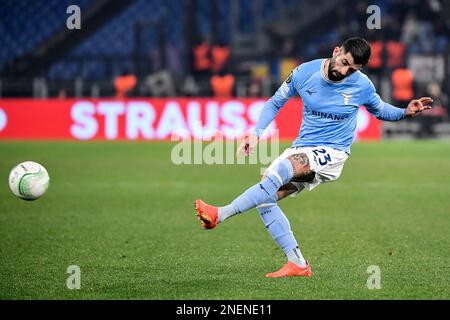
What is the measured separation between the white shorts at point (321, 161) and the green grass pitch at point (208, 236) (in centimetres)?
75

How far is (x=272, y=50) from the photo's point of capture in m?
27.6

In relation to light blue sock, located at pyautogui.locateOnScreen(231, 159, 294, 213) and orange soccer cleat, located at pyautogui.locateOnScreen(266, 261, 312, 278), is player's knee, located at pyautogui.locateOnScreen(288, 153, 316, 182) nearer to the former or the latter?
light blue sock, located at pyautogui.locateOnScreen(231, 159, 294, 213)

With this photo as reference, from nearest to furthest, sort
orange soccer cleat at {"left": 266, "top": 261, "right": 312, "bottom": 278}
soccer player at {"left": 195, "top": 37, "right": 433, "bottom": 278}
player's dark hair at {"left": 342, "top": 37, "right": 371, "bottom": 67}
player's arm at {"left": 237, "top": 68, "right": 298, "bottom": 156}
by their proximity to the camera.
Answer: player's dark hair at {"left": 342, "top": 37, "right": 371, "bottom": 67} → soccer player at {"left": 195, "top": 37, "right": 433, "bottom": 278} → orange soccer cleat at {"left": 266, "top": 261, "right": 312, "bottom": 278} → player's arm at {"left": 237, "top": 68, "right": 298, "bottom": 156}

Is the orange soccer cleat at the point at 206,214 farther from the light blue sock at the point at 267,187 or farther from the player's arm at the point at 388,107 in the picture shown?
the player's arm at the point at 388,107

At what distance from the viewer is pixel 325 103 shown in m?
7.45

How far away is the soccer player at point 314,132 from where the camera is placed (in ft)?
23.7

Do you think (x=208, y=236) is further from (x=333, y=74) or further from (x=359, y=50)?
(x=359, y=50)

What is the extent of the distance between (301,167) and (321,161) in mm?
192

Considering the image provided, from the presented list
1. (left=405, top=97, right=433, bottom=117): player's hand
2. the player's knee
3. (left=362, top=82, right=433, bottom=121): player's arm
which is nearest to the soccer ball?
the player's knee

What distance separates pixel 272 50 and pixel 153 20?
12.9ft

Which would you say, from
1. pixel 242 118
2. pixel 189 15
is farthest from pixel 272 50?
pixel 242 118

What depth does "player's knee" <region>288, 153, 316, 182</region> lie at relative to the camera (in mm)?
7250

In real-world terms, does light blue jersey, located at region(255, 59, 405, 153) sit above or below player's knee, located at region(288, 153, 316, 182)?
above

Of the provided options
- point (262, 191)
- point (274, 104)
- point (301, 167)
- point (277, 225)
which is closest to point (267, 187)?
point (262, 191)
